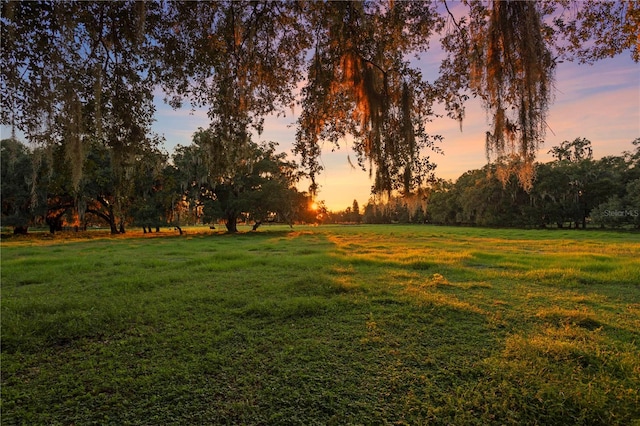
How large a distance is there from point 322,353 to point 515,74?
412cm

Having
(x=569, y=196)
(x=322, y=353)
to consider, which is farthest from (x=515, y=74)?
(x=569, y=196)

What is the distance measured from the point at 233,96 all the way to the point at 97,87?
1.77 meters

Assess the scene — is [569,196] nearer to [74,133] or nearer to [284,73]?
[284,73]

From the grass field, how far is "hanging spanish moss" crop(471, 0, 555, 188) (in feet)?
8.22

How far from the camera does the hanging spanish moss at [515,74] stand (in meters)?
3.32

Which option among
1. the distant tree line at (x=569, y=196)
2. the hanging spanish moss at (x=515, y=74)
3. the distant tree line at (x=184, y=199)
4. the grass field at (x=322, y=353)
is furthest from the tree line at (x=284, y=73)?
the distant tree line at (x=569, y=196)

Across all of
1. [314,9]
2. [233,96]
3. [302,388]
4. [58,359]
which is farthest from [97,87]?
[302,388]

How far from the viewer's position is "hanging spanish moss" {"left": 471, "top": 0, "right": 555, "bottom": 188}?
3.32 m

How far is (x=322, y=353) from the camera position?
13.1 ft

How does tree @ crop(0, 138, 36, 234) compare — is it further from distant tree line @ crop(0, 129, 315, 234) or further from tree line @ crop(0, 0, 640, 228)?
tree line @ crop(0, 0, 640, 228)

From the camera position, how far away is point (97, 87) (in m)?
3.90

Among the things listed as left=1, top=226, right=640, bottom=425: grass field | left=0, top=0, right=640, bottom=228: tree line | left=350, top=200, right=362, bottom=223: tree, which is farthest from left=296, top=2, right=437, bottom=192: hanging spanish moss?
left=350, top=200, right=362, bottom=223: tree

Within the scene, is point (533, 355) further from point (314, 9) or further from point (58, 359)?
point (58, 359)

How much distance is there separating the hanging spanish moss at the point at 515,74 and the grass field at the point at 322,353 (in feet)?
8.22
